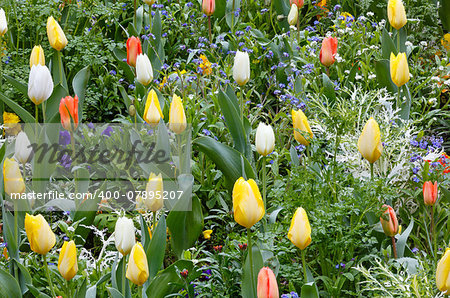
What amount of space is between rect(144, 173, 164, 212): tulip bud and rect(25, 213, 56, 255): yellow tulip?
0.28 meters

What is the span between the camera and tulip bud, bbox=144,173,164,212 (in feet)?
5.57

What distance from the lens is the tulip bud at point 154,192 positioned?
1699mm

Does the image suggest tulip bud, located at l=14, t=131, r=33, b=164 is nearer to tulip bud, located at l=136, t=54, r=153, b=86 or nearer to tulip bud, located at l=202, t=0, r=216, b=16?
tulip bud, located at l=136, t=54, r=153, b=86

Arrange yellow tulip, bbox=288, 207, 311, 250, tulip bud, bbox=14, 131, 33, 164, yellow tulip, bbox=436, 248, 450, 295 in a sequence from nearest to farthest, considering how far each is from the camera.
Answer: yellow tulip, bbox=436, 248, 450, 295 → yellow tulip, bbox=288, 207, 311, 250 → tulip bud, bbox=14, 131, 33, 164

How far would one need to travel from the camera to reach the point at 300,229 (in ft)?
4.91

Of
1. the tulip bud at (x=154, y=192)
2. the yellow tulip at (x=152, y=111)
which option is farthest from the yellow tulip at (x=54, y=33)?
the tulip bud at (x=154, y=192)

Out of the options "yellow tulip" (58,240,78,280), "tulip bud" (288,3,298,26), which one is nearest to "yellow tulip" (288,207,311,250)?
"yellow tulip" (58,240,78,280)

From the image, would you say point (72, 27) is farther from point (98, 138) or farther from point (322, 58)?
point (322, 58)

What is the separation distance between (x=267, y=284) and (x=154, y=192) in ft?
1.47

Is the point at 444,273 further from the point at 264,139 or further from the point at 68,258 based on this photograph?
the point at 68,258

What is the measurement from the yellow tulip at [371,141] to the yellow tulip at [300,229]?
399 millimetres

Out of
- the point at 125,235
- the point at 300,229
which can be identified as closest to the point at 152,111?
the point at 125,235

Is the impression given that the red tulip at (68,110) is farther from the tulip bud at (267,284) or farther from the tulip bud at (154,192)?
the tulip bud at (267,284)

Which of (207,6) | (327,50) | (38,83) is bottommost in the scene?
(38,83)
